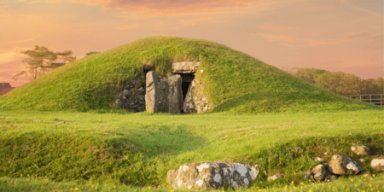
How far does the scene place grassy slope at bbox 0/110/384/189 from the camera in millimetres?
19188

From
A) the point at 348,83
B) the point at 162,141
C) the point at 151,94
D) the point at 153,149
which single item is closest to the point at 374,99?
the point at 348,83

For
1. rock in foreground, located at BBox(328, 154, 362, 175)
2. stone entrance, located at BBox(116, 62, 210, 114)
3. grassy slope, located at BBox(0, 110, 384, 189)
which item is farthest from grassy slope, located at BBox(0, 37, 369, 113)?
rock in foreground, located at BBox(328, 154, 362, 175)

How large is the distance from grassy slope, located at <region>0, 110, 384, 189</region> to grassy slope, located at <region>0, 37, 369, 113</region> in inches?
658

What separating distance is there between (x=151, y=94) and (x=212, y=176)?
2395 centimetres

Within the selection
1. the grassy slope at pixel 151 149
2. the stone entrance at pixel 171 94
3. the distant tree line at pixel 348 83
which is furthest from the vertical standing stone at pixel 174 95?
the distant tree line at pixel 348 83

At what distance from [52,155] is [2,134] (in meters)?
3.50

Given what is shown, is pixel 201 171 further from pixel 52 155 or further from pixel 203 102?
pixel 203 102

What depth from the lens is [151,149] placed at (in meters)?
21.7

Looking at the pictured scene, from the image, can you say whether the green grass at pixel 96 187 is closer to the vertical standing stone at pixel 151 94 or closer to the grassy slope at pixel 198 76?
the vertical standing stone at pixel 151 94

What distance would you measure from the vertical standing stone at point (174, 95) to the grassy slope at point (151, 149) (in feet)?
55.9

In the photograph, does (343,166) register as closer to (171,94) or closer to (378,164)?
(378,164)

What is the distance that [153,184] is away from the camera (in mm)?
18688

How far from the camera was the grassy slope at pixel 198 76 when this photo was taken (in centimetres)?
4125

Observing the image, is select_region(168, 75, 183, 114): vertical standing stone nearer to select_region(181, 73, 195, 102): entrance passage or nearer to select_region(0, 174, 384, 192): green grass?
select_region(181, 73, 195, 102): entrance passage
